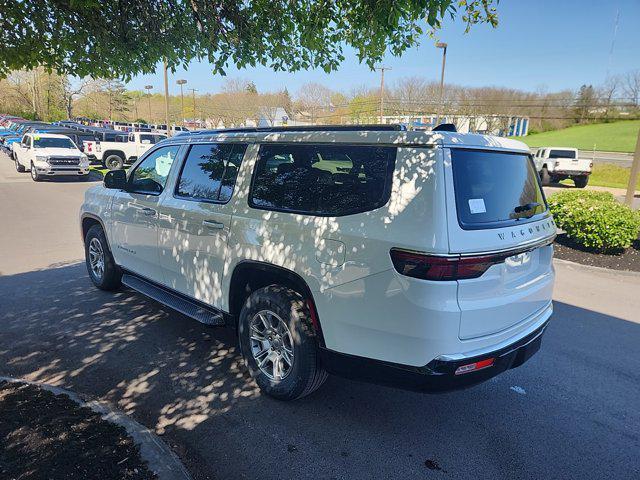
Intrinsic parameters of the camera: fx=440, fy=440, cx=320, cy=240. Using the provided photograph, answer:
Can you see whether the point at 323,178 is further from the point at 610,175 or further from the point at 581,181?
the point at 610,175

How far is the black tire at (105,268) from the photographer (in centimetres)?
525

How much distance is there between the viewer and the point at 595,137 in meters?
66.8

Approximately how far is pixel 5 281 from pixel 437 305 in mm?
5872

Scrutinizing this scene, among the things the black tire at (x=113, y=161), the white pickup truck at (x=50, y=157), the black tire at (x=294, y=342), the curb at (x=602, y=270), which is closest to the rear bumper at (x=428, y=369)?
the black tire at (x=294, y=342)

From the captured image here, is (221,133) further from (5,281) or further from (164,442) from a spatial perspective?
(5,281)

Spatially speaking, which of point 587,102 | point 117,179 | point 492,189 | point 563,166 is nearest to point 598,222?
point 492,189

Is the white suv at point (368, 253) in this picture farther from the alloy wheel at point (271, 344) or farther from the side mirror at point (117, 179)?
the side mirror at point (117, 179)

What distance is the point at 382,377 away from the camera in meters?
2.68

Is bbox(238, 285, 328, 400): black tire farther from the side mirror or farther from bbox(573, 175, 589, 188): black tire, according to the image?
bbox(573, 175, 589, 188): black tire

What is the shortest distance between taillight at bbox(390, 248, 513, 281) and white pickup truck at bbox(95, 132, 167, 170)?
863 inches

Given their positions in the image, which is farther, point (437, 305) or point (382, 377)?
point (382, 377)

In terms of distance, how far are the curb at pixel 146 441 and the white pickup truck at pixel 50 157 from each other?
16329 millimetres

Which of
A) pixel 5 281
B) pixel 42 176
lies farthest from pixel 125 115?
pixel 5 281

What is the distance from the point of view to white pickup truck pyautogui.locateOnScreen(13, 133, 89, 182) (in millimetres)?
16891
